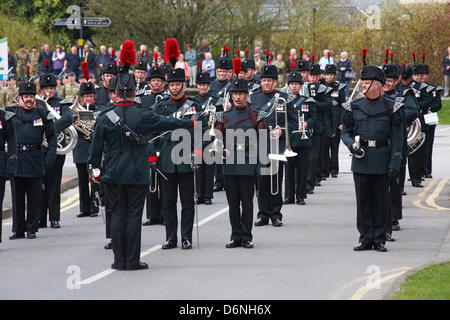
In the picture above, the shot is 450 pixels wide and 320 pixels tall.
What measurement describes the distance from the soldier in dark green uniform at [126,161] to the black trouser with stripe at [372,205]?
2.59m

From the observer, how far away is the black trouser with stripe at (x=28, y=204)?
13641 mm

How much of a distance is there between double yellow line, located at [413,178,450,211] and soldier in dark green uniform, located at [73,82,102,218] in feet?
18.0

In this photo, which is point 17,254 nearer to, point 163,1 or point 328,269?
point 328,269

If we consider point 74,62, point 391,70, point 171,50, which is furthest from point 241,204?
point 74,62

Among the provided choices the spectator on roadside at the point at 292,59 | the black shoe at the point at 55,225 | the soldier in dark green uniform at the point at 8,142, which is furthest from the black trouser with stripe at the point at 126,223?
the spectator on roadside at the point at 292,59

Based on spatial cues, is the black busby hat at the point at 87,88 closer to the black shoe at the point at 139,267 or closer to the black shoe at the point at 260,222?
the black shoe at the point at 260,222

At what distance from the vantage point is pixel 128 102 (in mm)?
10922

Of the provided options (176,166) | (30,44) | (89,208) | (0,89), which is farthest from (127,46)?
(30,44)

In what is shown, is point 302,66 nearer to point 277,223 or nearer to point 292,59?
point 277,223

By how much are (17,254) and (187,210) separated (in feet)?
7.40

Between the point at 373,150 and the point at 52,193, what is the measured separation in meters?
5.38

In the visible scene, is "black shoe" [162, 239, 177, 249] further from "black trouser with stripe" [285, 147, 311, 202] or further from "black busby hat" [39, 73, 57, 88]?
"black trouser with stripe" [285, 147, 311, 202]

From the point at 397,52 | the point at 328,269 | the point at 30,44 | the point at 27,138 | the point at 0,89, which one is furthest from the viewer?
the point at 30,44

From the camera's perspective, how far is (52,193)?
48.3ft
